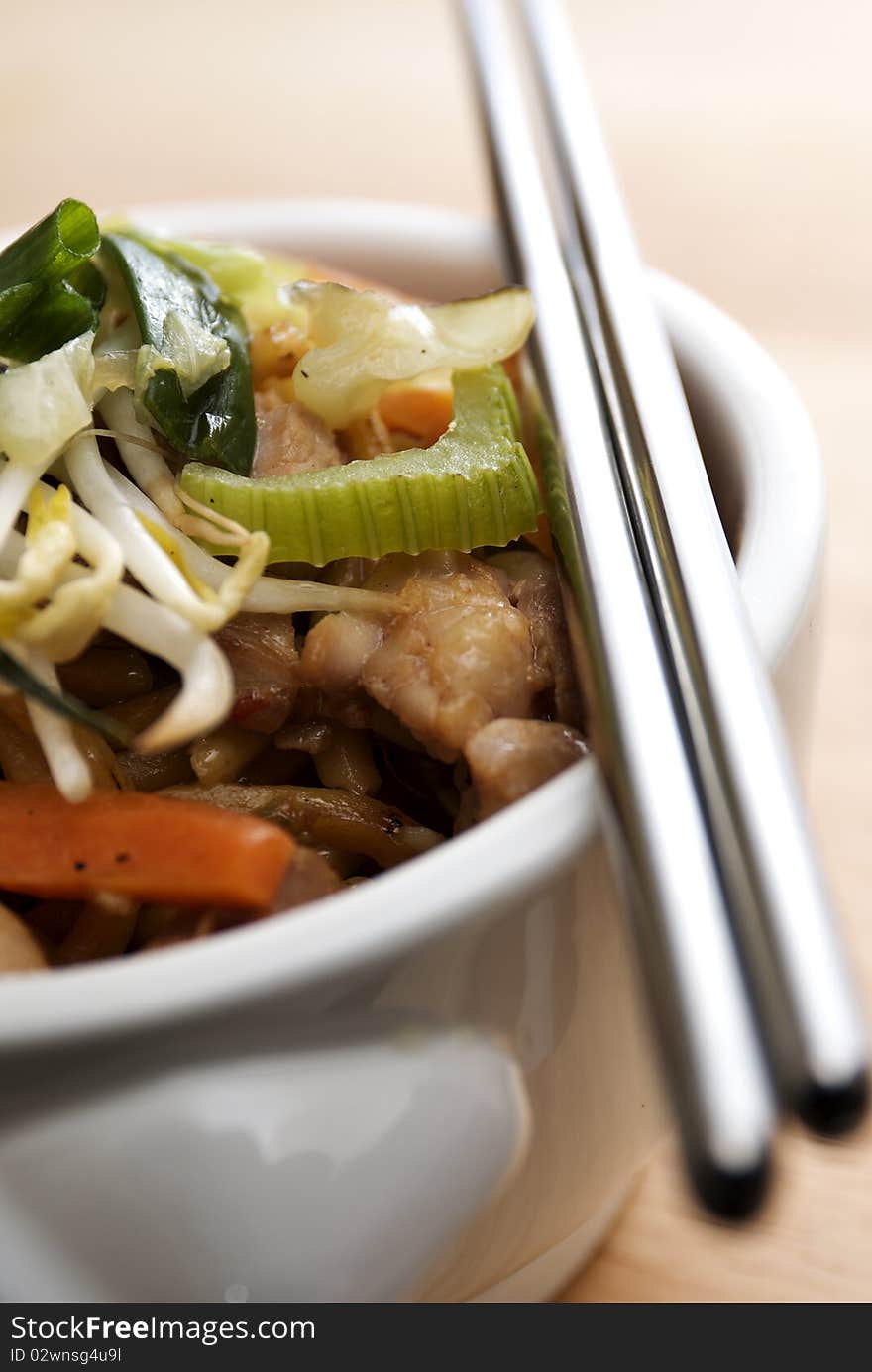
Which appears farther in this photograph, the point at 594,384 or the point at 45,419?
the point at 594,384

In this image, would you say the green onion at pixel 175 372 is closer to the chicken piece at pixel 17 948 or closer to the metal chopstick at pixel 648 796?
the metal chopstick at pixel 648 796

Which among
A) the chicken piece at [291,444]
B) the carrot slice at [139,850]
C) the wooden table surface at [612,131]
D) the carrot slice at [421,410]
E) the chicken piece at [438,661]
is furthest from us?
the wooden table surface at [612,131]

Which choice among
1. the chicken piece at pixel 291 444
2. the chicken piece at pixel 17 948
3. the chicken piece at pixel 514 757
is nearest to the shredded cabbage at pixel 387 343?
the chicken piece at pixel 291 444

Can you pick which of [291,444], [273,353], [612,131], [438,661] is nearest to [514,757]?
[438,661]

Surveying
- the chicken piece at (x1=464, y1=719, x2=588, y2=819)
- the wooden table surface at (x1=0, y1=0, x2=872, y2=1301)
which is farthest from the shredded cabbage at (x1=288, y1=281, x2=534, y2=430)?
the wooden table surface at (x1=0, y1=0, x2=872, y2=1301)

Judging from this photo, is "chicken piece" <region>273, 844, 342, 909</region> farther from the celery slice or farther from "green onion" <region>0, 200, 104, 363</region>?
"green onion" <region>0, 200, 104, 363</region>

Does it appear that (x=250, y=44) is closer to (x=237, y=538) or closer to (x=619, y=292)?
(x=619, y=292)
